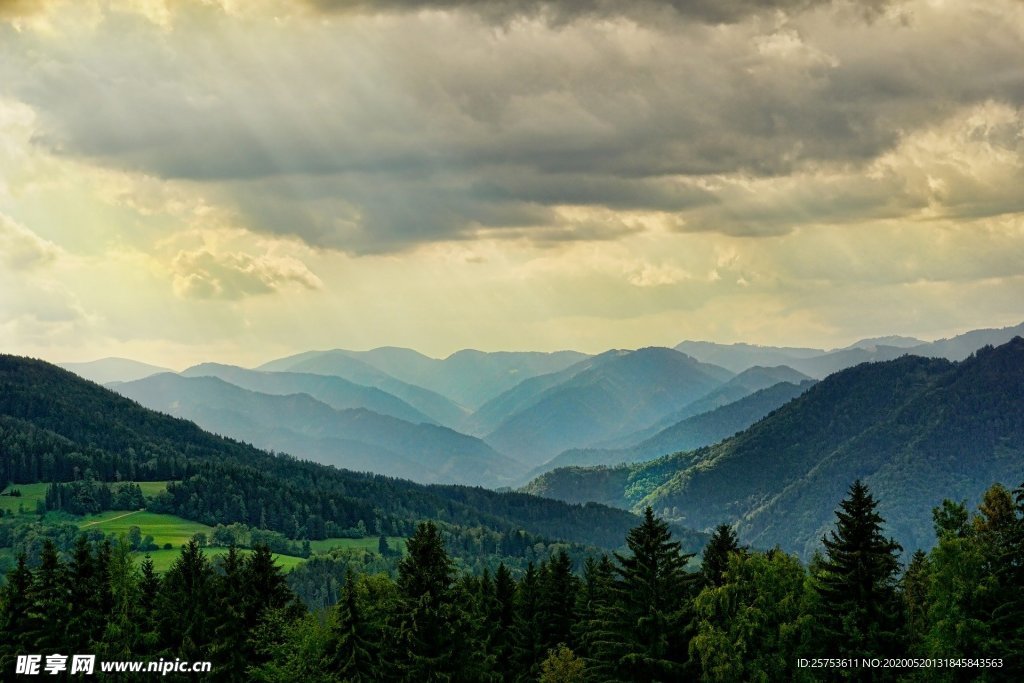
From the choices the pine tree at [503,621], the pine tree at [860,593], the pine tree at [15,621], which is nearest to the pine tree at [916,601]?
the pine tree at [860,593]

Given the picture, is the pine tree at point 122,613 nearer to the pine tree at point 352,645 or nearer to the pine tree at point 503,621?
the pine tree at point 352,645

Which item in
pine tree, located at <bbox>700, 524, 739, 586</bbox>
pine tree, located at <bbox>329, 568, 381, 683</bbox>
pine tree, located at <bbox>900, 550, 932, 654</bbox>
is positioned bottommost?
pine tree, located at <bbox>329, 568, 381, 683</bbox>

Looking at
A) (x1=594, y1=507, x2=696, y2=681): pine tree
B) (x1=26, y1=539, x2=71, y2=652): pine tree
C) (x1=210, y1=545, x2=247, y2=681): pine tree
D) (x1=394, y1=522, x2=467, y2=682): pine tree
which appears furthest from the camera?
(x1=210, y1=545, x2=247, y2=681): pine tree

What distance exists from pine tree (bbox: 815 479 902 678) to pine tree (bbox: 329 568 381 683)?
1376 inches

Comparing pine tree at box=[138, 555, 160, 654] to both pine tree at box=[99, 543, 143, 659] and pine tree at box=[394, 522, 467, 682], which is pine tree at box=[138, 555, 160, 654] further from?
pine tree at box=[394, 522, 467, 682]

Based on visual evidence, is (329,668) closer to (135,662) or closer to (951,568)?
(135,662)

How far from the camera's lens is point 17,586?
88.9m

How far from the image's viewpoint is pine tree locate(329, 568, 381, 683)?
8700 centimetres

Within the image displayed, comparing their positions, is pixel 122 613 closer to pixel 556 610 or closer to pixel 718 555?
pixel 556 610

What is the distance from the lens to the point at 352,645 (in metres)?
87.6

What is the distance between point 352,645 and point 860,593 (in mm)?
39011

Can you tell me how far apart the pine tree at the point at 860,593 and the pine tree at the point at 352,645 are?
1376 inches

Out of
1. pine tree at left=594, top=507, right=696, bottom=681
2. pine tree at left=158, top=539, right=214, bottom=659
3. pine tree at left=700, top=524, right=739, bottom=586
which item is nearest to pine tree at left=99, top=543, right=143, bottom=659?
pine tree at left=158, top=539, right=214, bottom=659

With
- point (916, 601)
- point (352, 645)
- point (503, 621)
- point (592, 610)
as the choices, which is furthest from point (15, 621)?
point (916, 601)
